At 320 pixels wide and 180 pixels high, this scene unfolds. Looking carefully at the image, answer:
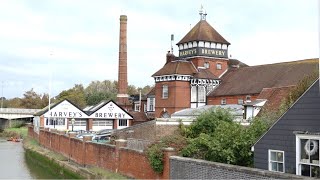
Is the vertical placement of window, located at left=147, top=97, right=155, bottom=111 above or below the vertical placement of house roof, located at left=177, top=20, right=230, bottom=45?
below

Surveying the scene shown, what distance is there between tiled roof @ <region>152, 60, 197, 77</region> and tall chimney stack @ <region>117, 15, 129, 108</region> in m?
18.0

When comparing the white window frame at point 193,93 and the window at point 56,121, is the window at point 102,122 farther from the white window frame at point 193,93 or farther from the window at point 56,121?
the white window frame at point 193,93

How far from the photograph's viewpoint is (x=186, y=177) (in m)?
17.2

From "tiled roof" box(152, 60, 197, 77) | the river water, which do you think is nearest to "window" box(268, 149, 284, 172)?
the river water

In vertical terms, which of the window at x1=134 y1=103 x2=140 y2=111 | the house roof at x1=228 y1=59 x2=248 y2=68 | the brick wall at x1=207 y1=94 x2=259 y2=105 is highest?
the house roof at x1=228 y1=59 x2=248 y2=68

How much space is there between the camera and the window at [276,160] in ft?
53.6

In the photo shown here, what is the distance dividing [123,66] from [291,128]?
2278 inches

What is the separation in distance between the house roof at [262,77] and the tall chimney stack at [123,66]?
820 inches

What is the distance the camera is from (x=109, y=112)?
64.4m

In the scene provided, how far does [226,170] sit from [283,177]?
8.80 ft

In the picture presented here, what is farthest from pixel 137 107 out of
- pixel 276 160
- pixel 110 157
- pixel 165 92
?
pixel 276 160

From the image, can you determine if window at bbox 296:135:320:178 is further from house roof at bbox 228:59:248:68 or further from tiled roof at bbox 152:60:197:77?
house roof at bbox 228:59:248:68

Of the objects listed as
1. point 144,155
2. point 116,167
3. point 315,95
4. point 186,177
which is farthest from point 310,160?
point 116,167

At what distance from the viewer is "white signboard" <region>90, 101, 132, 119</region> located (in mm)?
63875
